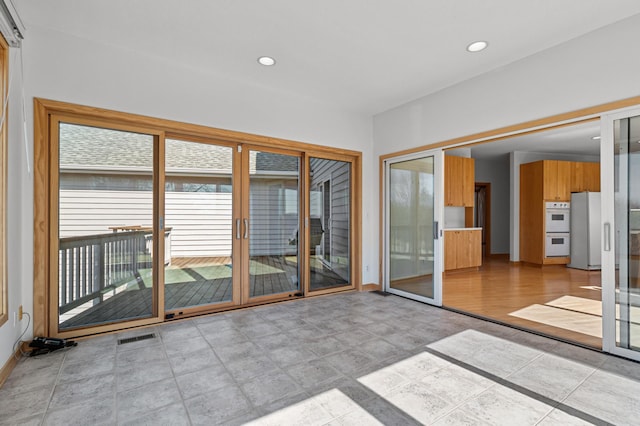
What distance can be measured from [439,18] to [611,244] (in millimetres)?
2407

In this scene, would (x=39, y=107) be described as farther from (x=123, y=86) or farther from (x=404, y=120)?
(x=404, y=120)

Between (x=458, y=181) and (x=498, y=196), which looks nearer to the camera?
(x=458, y=181)

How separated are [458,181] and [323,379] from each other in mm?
5730

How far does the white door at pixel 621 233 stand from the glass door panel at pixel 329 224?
9.91 ft

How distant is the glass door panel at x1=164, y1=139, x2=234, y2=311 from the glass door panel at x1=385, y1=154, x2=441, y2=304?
2.44 metres

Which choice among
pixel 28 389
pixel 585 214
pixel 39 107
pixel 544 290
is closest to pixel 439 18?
pixel 39 107

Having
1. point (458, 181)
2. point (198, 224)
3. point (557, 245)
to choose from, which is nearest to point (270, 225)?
point (198, 224)

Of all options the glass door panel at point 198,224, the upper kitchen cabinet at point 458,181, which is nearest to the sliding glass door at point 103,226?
the glass door panel at point 198,224

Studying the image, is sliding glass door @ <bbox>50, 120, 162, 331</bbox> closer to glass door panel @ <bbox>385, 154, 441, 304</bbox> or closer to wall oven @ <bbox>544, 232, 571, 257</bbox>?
glass door panel @ <bbox>385, 154, 441, 304</bbox>

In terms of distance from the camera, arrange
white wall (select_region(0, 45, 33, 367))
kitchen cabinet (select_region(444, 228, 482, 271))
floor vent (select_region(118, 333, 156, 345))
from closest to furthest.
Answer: white wall (select_region(0, 45, 33, 367)) → floor vent (select_region(118, 333, 156, 345)) → kitchen cabinet (select_region(444, 228, 482, 271))

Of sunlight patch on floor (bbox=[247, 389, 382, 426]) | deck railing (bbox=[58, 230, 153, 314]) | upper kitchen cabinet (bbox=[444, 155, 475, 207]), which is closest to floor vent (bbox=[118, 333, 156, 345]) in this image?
deck railing (bbox=[58, 230, 153, 314])

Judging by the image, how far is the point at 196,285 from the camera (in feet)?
12.2

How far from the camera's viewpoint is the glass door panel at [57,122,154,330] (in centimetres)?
292

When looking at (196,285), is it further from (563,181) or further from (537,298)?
(563,181)
